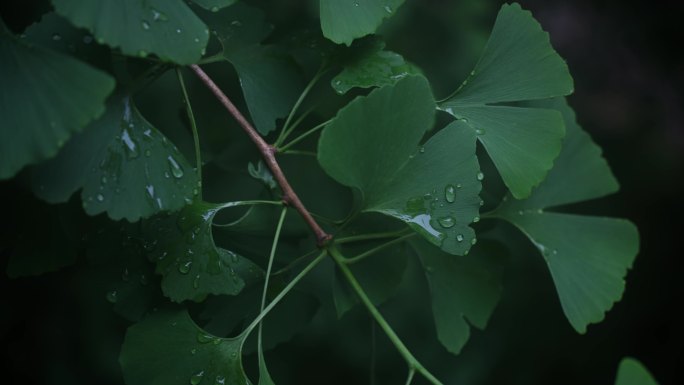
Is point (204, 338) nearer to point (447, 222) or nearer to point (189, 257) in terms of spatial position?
point (189, 257)

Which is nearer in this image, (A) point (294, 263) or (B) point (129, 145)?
(B) point (129, 145)

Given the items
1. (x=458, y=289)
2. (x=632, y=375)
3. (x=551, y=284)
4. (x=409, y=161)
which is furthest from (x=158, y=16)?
(x=551, y=284)

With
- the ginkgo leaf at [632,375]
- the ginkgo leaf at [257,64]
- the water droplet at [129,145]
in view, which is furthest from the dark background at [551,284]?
the ginkgo leaf at [632,375]

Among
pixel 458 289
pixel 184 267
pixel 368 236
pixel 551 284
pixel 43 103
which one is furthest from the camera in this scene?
pixel 551 284

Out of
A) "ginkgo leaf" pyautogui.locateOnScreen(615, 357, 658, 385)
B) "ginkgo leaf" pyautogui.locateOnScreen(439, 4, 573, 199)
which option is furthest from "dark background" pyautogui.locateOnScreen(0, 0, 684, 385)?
"ginkgo leaf" pyautogui.locateOnScreen(615, 357, 658, 385)

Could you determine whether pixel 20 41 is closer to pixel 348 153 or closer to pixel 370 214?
pixel 348 153

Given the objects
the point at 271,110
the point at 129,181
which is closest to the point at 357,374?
the point at 271,110

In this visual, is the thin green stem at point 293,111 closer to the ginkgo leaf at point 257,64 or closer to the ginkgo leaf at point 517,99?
the ginkgo leaf at point 257,64
